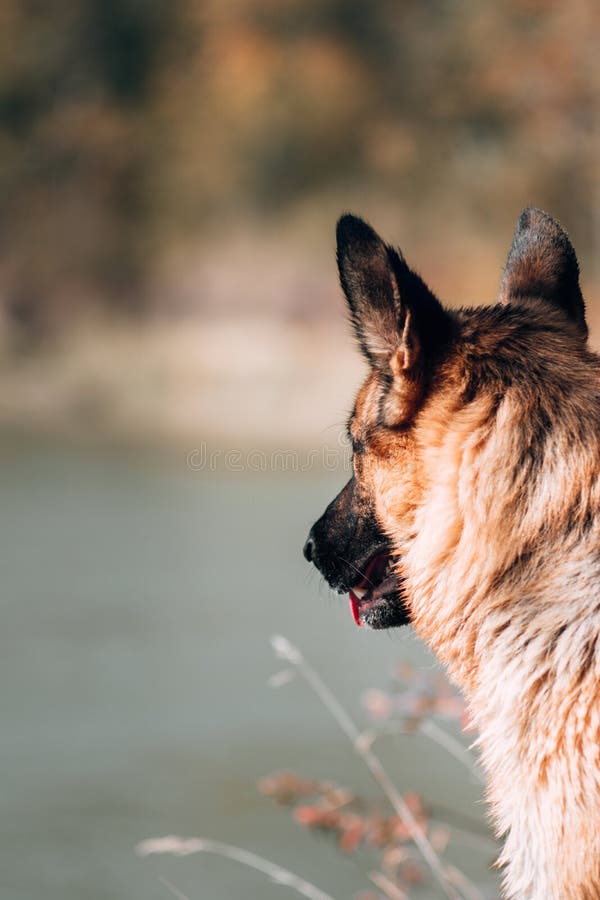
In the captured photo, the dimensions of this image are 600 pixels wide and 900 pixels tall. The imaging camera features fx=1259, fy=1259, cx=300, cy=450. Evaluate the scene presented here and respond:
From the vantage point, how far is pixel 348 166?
1788cm

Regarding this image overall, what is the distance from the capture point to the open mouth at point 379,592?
260 cm

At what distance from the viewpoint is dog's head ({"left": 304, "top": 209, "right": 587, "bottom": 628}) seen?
2297mm

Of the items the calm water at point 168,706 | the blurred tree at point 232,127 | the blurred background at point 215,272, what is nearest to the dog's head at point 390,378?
the calm water at point 168,706

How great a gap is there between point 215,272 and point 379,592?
14.9 metres

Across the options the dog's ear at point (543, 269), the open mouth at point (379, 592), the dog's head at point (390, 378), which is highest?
the dog's ear at point (543, 269)

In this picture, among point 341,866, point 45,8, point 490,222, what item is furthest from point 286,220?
point 341,866

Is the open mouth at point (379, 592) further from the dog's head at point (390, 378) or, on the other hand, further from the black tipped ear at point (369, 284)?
the black tipped ear at point (369, 284)

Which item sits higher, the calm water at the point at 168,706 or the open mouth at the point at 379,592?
the open mouth at the point at 379,592

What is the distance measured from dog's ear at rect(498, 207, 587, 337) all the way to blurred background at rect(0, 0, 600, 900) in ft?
12.0

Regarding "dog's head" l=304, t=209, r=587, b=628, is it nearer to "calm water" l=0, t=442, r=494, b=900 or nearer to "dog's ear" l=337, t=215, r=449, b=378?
"dog's ear" l=337, t=215, r=449, b=378

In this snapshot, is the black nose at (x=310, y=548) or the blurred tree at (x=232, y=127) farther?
the blurred tree at (x=232, y=127)

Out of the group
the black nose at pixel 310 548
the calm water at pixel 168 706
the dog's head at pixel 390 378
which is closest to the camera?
the dog's head at pixel 390 378

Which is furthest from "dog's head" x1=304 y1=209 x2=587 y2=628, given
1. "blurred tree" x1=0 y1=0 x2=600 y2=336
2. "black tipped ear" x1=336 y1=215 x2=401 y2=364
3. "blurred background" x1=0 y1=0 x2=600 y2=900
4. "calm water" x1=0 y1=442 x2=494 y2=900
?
"blurred tree" x1=0 y1=0 x2=600 y2=336

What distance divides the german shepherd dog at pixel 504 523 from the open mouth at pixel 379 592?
3.6 inches
